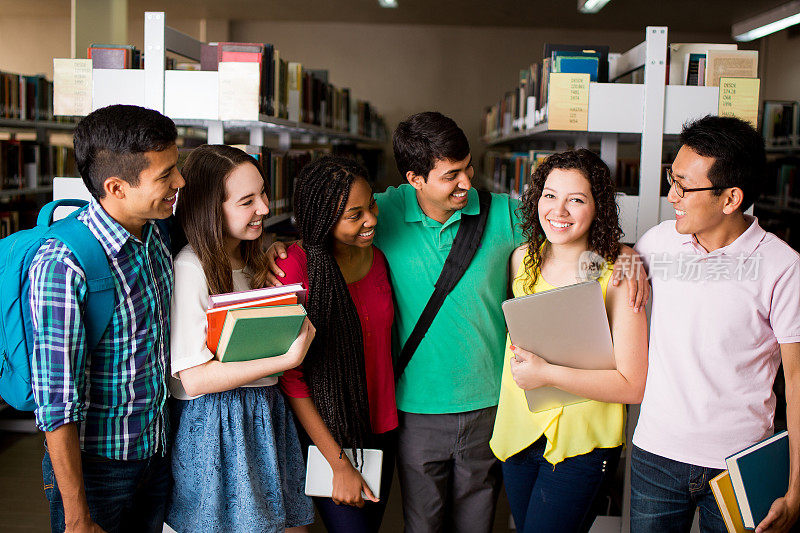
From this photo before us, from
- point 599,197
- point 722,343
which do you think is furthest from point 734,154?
point 722,343

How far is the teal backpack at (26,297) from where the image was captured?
4.40ft

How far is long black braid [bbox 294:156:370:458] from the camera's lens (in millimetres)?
1667

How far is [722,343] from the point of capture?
1517 millimetres

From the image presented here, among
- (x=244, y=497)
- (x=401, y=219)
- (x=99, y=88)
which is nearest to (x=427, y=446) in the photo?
(x=244, y=497)

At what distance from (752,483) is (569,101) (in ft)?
4.94

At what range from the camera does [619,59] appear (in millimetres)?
3027

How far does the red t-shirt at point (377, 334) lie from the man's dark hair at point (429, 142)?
0.30m

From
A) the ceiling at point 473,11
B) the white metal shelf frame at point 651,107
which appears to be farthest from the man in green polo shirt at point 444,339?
the ceiling at point 473,11

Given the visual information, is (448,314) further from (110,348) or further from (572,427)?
(110,348)

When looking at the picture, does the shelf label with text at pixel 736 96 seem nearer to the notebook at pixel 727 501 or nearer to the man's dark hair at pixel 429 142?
the man's dark hair at pixel 429 142

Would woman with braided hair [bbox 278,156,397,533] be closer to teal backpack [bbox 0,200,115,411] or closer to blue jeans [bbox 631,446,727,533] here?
teal backpack [bbox 0,200,115,411]

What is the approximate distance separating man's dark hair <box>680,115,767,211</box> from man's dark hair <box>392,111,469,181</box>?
60 cm

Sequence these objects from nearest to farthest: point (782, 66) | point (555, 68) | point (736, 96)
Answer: point (736, 96) < point (555, 68) < point (782, 66)

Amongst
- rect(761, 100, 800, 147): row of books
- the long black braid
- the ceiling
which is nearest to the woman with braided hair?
→ the long black braid
